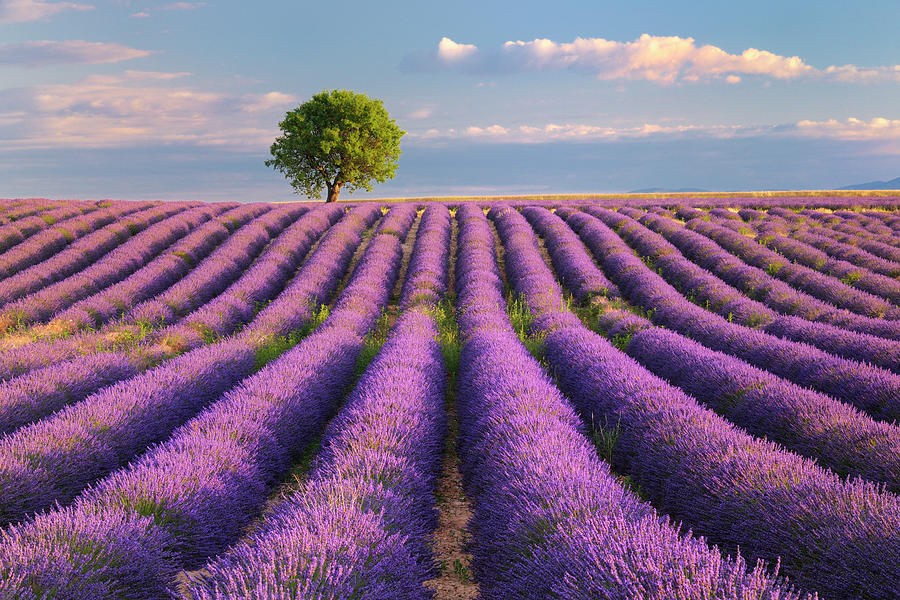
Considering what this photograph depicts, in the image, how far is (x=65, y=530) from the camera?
2.69 m

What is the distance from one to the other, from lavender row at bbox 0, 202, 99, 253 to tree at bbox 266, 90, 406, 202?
41.4 ft

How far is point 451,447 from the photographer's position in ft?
16.3

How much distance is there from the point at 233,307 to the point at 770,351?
26.8ft

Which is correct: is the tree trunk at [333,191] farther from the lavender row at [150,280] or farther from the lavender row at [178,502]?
the lavender row at [178,502]

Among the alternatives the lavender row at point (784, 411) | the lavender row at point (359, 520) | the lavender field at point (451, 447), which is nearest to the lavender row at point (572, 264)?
the lavender field at point (451, 447)

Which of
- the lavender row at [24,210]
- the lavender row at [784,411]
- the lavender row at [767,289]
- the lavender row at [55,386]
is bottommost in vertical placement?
the lavender row at [55,386]

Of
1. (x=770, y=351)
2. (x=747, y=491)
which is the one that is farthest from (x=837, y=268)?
(x=747, y=491)

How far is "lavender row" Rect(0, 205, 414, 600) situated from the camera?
249cm

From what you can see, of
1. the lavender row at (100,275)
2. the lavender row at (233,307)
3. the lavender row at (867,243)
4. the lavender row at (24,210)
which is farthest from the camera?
the lavender row at (24,210)

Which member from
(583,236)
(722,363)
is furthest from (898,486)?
(583,236)

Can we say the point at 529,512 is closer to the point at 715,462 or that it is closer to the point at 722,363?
the point at 715,462

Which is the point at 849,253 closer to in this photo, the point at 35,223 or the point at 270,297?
the point at 270,297

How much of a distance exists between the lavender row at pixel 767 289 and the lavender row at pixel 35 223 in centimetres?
1661

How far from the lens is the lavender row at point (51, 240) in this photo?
13270mm
